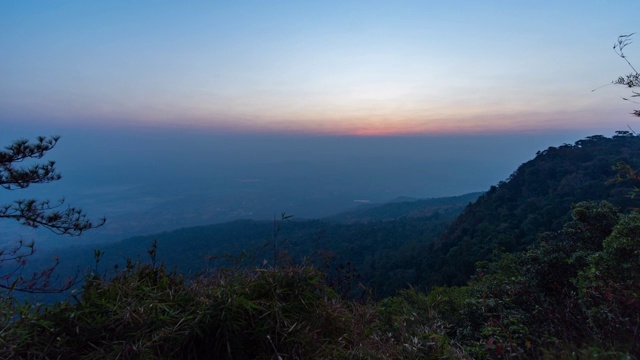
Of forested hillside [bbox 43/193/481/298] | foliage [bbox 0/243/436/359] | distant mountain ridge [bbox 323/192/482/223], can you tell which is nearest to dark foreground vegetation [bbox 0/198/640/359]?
foliage [bbox 0/243/436/359]

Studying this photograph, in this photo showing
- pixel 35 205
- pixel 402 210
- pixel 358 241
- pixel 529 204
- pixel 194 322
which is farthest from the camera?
pixel 402 210

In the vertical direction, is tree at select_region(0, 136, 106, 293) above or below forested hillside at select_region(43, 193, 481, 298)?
above

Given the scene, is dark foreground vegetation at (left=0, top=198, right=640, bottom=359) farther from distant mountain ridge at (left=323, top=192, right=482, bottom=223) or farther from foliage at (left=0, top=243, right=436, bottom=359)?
distant mountain ridge at (left=323, top=192, right=482, bottom=223)

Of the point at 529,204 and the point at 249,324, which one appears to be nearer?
the point at 249,324

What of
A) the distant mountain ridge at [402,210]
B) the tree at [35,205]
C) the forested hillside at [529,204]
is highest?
the tree at [35,205]

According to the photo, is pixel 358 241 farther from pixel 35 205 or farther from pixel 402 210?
pixel 35 205

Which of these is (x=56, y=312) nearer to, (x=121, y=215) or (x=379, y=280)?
(x=379, y=280)

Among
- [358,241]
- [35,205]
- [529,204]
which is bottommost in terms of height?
[358,241]

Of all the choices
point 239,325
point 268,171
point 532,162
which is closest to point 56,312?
point 239,325

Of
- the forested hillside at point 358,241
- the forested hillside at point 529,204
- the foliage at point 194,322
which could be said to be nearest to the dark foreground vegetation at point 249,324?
the foliage at point 194,322

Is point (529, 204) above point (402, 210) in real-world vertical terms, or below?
above

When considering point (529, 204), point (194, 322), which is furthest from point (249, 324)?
point (529, 204)

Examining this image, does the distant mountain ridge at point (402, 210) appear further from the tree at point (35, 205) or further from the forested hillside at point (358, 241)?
the tree at point (35, 205)

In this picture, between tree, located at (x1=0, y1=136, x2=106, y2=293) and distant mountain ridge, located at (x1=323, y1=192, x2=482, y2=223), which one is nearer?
tree, located at (x1=0, y1=136, x2=106, y2=293)
